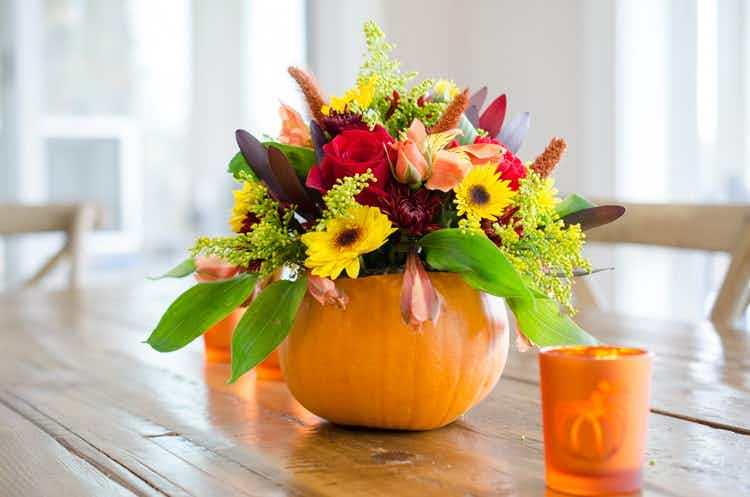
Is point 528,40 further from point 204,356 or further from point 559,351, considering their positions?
point 559,351

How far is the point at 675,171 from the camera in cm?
268

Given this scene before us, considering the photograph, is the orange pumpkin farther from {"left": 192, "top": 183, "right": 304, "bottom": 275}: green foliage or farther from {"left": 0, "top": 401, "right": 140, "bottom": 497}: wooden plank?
{"left": 0, "top": 401, "right": 140, "bottom": 497}: wooden plank

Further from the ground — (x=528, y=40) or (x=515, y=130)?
(x=528, y=40)

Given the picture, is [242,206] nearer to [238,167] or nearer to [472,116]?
[238,167]

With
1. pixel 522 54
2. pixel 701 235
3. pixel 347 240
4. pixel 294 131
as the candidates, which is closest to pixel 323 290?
pixel 347 240

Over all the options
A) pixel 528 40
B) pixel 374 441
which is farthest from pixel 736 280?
pixel 528 40

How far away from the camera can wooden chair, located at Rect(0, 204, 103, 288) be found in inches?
86.9

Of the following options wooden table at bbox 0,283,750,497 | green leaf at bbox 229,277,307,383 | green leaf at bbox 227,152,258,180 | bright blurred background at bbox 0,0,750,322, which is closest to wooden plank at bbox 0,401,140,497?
wooden table at bbox 0,283,750,497

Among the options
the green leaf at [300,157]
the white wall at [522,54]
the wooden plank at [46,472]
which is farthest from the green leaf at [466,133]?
the white wall at [522,54]

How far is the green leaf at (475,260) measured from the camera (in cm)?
63

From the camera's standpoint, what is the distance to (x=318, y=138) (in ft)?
2.24

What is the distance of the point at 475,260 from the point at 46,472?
297 mm

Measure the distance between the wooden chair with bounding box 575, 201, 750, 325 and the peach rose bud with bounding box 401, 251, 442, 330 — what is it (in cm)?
80

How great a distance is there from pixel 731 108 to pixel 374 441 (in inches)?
81.4
